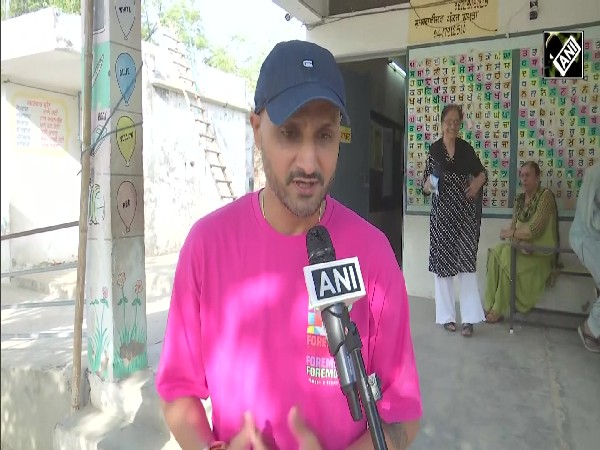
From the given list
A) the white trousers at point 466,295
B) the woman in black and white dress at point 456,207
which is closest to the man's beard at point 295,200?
the woman in black and white dress at point 456,207

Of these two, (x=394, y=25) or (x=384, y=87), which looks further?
(x=384, y=87)

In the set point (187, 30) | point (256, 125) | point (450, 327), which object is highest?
point (187, 30)

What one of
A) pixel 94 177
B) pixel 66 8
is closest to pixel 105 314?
pixel 94 177

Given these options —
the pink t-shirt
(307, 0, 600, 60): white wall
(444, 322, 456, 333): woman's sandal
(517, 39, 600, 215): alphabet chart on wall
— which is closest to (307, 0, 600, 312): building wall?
(307, 0, 600, 60): white wall

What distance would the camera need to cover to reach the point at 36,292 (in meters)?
5.63

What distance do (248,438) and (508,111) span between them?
4.07 metres

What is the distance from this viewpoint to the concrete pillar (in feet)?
8.23

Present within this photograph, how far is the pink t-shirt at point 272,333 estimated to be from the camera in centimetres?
98

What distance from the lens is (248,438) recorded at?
38.2 inches

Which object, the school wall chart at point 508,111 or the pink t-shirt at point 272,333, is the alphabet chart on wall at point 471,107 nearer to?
the school wall chart at point 508,111

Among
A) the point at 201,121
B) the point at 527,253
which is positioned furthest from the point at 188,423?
the point at 201,121

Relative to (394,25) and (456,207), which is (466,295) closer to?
(456,207)

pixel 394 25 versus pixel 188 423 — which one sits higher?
pixel 394 25

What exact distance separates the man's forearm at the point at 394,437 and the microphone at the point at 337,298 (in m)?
0.18
